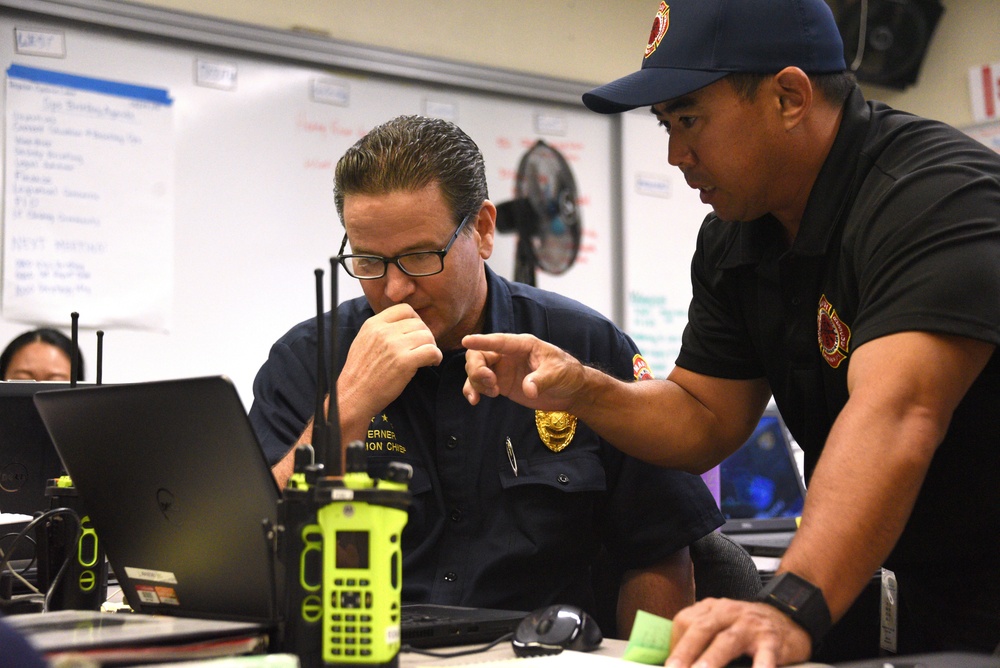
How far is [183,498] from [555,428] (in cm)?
69

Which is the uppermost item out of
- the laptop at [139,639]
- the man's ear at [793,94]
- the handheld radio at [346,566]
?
the man's ear at [793,94]

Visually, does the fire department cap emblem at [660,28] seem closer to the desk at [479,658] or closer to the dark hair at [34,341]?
the desk at [479,658]

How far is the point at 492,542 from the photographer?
60.1 inches

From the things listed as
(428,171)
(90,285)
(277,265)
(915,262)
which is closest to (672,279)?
(277,265)

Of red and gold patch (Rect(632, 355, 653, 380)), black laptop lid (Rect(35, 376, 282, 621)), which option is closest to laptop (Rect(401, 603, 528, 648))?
black laptop lid (Rect(35, 376, 282, 621))

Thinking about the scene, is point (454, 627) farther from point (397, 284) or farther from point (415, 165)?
point (415, 165)

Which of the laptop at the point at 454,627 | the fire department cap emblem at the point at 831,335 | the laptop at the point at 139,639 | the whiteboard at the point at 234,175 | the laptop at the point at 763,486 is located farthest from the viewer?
the whiteboard at the point at 234,175

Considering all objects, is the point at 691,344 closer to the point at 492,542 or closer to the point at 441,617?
the point at 492,542

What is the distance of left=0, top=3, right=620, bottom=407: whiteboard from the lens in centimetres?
290

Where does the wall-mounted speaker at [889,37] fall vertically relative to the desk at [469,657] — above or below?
above

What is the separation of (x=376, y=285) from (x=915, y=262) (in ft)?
2.64

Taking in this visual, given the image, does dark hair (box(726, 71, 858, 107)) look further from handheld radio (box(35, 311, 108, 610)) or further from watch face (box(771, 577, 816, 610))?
handheld radio (box(35, 311, 108, 610))

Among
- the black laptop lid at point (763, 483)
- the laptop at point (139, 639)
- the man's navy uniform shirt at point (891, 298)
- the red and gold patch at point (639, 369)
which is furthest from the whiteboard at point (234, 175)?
the laptop at point (139, 639)

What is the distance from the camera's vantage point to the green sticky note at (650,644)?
0.96 m
